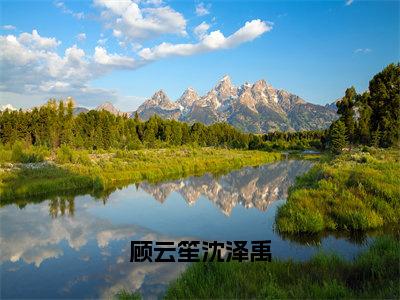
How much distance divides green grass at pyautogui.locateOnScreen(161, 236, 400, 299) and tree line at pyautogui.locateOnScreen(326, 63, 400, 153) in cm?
4899

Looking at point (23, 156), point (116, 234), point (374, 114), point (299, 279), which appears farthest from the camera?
point (374, 114)

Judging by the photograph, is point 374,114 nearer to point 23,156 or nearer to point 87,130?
point 23,156

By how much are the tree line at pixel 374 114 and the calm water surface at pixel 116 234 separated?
30.7m

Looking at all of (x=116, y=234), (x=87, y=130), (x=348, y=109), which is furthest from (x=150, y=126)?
(x=116, y=234)

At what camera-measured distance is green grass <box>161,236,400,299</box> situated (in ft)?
31.2

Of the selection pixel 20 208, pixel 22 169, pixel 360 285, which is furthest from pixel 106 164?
pixel 360 285

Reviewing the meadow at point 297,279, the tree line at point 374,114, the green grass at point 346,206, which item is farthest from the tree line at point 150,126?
the meadow at point 297,279

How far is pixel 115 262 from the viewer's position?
15.1 m

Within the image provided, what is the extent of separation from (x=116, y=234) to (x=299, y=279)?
11.6 meters

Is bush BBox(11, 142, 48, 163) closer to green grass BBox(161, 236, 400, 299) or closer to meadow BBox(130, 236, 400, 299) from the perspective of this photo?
meadow BBox(130, 236, 400, 299)

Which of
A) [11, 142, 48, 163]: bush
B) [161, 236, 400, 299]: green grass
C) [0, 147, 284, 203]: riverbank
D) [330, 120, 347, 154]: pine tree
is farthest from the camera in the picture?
[330, 120, 347, 154]: pine tree

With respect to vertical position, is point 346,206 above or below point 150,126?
below

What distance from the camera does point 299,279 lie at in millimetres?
10500

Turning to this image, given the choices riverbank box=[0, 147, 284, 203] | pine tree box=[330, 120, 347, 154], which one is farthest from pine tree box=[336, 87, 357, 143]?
riverbank box=[0, 147, 284, 203]
